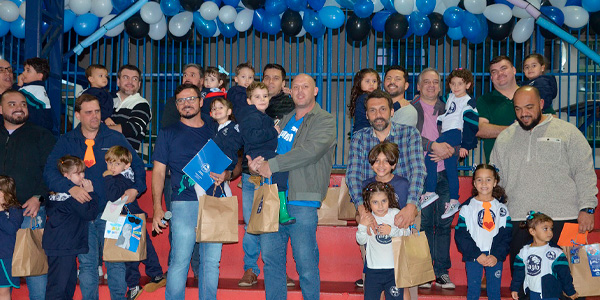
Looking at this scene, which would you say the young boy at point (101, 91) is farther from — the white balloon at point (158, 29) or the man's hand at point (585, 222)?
the man's hand at point (585, 222)

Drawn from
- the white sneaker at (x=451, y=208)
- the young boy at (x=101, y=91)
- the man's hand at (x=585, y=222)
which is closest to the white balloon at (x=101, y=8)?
the young boy at (x=101, y=91)

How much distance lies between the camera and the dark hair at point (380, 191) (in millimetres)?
4281

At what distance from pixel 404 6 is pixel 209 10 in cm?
212

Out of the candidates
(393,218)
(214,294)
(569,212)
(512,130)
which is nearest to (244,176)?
(214,294)

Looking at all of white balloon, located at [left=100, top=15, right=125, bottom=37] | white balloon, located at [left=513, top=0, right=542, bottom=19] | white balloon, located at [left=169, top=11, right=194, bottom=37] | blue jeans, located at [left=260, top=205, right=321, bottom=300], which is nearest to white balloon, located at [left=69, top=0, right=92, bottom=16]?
white balloon, located at [left=100, top=15, right=125, bottom=37]

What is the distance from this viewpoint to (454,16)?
6.53 m

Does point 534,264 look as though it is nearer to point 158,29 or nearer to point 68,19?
point 158,29

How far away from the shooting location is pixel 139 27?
690 cm

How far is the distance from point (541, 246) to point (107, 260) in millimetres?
3195

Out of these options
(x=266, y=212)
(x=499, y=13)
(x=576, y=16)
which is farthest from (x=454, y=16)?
(x=266, y=212)

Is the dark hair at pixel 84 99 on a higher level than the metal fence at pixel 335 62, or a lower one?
lower

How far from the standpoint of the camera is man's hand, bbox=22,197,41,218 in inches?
196

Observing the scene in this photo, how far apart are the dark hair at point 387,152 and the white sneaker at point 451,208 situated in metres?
0.84

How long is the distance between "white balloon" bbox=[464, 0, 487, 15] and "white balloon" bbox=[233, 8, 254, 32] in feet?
7.74
